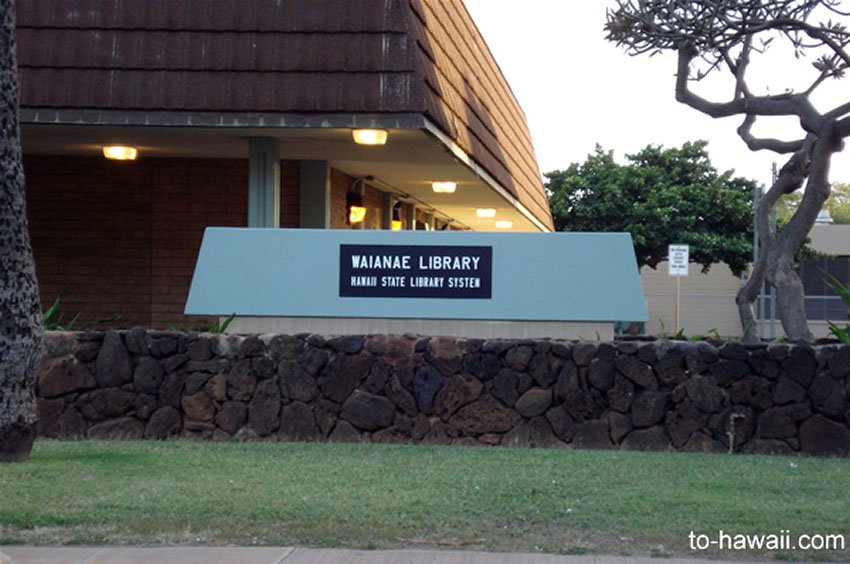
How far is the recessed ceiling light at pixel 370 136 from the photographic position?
1486 centimetres

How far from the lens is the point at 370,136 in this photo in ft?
49.4

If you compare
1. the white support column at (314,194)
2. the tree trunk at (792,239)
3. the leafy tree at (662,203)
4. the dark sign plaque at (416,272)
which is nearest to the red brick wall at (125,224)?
the white support column at (314,194)

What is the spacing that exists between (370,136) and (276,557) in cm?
832

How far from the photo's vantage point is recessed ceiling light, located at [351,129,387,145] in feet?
48.8

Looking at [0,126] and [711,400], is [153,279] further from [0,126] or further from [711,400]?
A: [711,400]

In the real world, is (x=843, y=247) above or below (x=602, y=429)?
above

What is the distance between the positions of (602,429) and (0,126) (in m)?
6.49

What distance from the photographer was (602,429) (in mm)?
12148

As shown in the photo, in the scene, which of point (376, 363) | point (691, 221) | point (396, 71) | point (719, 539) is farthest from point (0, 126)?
point (691, 221)

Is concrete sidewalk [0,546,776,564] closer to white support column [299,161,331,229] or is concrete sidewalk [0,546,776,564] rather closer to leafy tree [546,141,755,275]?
white support column [299,161,331,229]

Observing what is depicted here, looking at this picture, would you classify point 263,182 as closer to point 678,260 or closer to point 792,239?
point 792,239

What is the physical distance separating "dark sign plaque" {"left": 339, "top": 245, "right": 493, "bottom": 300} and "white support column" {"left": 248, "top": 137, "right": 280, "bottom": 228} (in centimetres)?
302

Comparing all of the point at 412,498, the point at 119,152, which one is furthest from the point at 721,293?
the point at 412,498

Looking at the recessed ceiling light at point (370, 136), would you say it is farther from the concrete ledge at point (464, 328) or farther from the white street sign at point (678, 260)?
the white street sign at point (678, 260)
